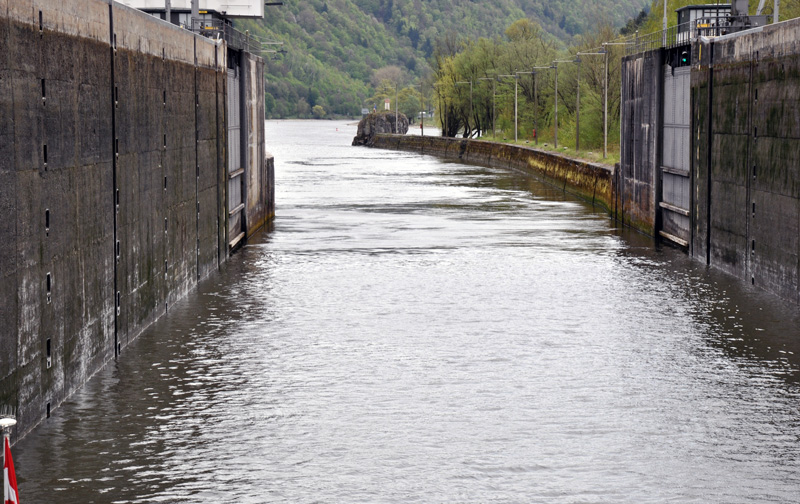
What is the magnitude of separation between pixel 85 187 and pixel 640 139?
1118 inches

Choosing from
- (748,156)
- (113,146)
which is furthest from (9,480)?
(748,156)

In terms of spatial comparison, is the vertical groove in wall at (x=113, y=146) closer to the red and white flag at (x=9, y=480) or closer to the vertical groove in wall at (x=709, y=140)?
the red and white flag at (x=9, y=480)

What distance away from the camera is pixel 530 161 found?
81812mm

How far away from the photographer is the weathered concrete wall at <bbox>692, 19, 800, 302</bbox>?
2542 cm

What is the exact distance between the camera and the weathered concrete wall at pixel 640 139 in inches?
1574

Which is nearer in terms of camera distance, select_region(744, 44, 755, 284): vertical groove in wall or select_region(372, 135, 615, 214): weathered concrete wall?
select_region(744, 44, 755, 284): vertical groove in wall

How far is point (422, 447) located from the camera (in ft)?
47.7

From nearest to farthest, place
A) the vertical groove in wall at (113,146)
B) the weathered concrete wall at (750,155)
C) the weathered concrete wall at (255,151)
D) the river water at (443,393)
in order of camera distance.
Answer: the river water at (443,393), the vertical groove in wall at (113,146), the weathered concrete wall at (750,155), the weathered concrete wall at (255,151)

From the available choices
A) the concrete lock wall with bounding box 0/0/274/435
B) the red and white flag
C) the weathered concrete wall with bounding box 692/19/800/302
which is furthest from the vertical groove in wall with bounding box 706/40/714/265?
the red and white flag

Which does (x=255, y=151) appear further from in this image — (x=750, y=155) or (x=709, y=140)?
(x=750, y=155)

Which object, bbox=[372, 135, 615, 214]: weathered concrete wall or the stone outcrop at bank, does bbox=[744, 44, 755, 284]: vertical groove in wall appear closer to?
bbox=[372, 135, 615, 214]: weathered concrete wall

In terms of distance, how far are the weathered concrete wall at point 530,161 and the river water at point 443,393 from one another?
21324 mm

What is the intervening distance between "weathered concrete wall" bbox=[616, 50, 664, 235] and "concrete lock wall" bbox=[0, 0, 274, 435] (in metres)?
17.6

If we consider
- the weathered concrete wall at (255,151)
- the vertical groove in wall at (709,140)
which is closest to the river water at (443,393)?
the vertical groove in wall at (709,140)
